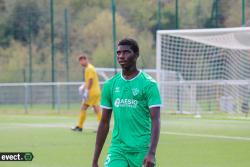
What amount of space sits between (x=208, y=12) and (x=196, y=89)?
8497 millimetres

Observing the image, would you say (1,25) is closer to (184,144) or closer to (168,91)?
(168,91)

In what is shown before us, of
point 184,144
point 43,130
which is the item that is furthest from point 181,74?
point 184,144

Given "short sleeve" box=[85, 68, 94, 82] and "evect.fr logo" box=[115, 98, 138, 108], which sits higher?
"evect.fr logo" box=[115, 98, 138, 108]

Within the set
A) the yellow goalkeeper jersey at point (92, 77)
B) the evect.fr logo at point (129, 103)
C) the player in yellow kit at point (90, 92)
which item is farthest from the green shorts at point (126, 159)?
the yellow goalkeeper jersey at point (92, 77)

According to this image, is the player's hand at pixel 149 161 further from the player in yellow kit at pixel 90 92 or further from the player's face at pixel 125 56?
the player in yellow kit at pixel 90 92

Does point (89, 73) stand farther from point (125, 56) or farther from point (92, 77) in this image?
point (125, 56)

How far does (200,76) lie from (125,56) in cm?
2515

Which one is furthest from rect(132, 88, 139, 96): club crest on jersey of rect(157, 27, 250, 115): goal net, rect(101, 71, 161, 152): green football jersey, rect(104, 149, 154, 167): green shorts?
rect(157, 27, 250, 115): goal net

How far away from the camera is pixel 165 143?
1847 cm

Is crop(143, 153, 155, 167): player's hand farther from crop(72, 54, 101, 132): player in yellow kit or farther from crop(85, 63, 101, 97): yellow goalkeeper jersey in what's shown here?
crop(85, 63, 101, 97): yellow goalkeeper jersey

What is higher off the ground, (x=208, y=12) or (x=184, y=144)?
(x=208, y=12)

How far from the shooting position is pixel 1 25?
1833 inches

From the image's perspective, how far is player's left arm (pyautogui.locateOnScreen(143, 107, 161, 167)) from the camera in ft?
26.7

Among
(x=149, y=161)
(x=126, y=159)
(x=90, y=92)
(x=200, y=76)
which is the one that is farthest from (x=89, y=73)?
(x=149, y=161)
